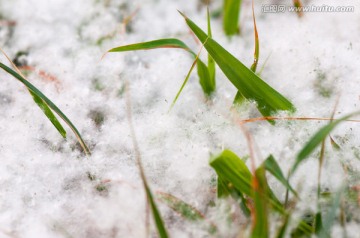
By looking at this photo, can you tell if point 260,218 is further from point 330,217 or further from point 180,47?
point 180,47

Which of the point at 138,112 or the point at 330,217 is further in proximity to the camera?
the point at 138,112

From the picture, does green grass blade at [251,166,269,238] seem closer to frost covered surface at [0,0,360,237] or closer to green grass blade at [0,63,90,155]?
frost covered surface at [0,0,360,237]

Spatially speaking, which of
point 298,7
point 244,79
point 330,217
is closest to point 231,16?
point 298,7

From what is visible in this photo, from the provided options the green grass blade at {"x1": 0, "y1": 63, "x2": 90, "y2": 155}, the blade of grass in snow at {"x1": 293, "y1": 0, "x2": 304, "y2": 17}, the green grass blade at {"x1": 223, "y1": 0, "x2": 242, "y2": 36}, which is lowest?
the green grass blade at {"x1": 0, "y1": 63, "x2": 90, "y2": 155}

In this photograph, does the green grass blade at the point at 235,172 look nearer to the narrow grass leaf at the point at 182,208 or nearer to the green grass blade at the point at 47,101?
the narrow grass leaf at the point at 182,208

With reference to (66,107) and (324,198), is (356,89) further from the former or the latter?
(66,107)

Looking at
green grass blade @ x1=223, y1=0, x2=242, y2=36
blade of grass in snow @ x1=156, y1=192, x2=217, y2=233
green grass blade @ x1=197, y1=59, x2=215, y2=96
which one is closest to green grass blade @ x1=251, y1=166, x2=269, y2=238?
blade of grass in snow @ x1=156, y1=192, x2=217, y2=233
